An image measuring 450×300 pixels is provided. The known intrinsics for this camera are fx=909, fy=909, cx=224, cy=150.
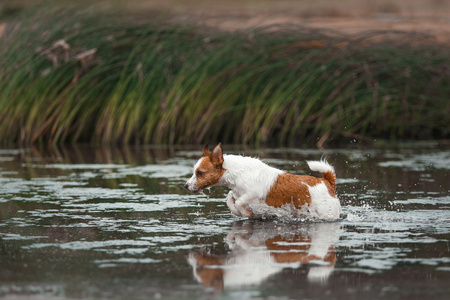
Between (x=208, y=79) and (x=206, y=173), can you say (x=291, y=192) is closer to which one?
(x=206, y=173)

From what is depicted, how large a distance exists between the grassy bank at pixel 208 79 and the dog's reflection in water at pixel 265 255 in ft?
30.1

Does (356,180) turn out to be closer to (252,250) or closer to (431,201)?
(431,201)

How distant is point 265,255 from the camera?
6.08 m

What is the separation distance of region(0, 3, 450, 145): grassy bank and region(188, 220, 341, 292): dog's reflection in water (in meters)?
9.17

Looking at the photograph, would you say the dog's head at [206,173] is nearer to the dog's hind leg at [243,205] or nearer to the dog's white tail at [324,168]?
the dog's hind leg at [243,205]

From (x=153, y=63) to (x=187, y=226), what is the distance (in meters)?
9.88

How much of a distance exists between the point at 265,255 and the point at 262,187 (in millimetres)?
1811

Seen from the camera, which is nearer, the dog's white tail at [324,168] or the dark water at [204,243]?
the dark water at [204,243]

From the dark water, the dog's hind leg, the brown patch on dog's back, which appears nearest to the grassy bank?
the dark water

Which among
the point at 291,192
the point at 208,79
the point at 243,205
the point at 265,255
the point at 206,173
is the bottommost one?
the point at 265,255

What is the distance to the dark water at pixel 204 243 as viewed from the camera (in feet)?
16.7

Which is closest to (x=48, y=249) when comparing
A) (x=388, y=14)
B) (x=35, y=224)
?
(x=35, y=224)

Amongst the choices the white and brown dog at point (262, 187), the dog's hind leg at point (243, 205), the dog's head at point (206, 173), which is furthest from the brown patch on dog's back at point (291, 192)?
the dog's head at point (206, 173)

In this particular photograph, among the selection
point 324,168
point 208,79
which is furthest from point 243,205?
point 208,79
